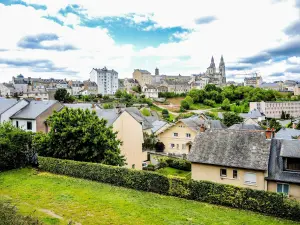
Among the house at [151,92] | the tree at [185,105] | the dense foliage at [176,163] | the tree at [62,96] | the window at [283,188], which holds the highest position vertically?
the house at [151,92]

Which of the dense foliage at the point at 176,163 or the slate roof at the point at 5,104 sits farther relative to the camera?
the dense foliage at the point at 176,163

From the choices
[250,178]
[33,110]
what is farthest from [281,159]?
[33,110]

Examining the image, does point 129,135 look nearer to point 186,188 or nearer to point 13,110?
point 13,110

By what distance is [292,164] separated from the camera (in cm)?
2189

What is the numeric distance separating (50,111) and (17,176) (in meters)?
15.9

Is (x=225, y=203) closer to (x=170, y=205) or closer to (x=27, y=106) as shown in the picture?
(x=170, y=205)

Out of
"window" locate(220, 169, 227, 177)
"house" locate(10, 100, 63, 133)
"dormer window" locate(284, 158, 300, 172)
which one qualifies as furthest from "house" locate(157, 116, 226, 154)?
"dormer window" locate(284, 158, 300, 172)

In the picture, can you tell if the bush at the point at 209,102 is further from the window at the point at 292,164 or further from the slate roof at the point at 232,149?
the window at the point at 292,164

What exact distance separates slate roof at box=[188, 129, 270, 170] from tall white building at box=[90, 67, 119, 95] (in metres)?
151

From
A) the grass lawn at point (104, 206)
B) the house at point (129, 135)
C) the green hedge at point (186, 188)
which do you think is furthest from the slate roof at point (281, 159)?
the house at point (129, 135)

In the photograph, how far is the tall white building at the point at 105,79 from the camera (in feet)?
565

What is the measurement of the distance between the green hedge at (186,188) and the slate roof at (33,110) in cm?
1337

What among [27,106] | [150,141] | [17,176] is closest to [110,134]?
[17,176]

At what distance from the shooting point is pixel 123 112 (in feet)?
128
